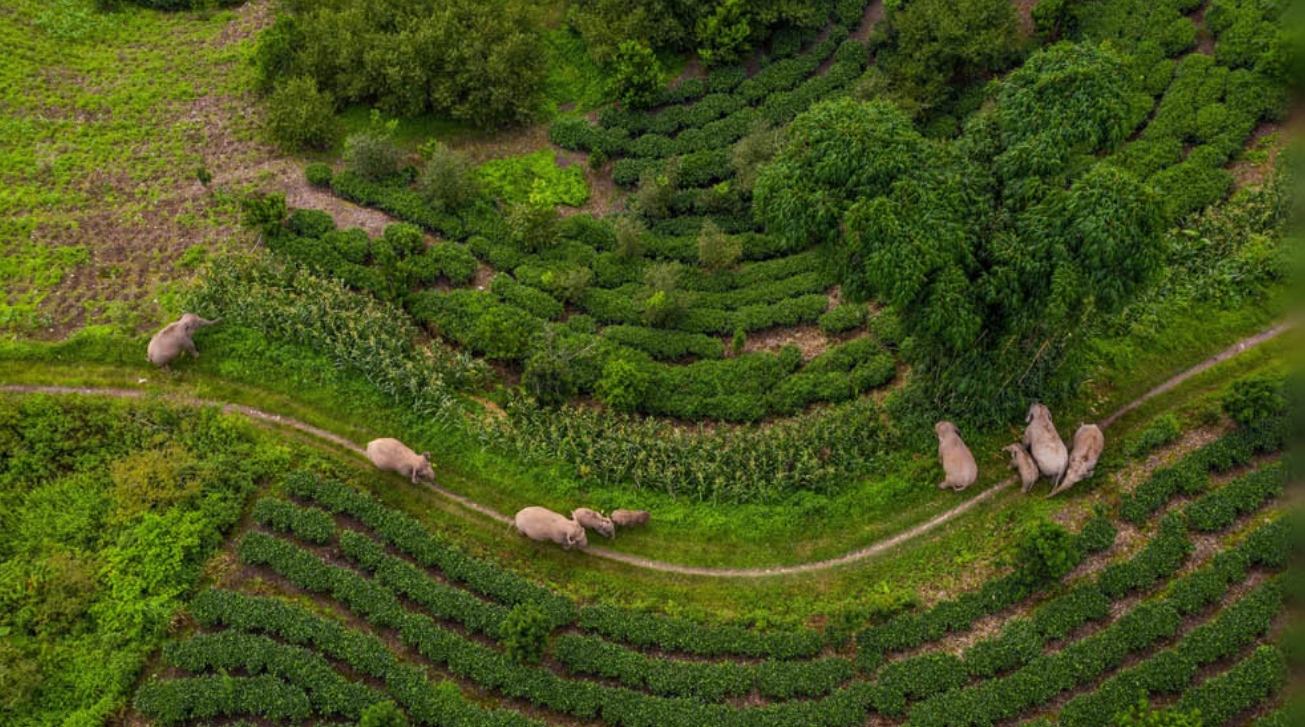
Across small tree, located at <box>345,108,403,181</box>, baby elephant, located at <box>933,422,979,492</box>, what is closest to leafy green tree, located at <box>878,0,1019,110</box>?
baby elephant, located at <box>933,422,979,492</box>

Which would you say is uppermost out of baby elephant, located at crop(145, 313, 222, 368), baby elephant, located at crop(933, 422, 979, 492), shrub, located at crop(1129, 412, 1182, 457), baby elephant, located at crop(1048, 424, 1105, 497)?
shrub, located at crop(1129, 412, 1182, 457)

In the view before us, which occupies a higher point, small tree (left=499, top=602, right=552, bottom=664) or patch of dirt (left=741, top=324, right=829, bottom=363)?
patch of dirt (left=741, top=324, right=829, bottom=363)

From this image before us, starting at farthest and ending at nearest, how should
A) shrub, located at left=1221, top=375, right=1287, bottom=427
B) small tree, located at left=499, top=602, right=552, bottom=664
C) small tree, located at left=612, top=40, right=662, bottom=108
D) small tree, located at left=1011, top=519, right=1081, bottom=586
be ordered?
1. small tree, located at left=612, top=40, right=662, bottom=108
2. shrub, located at left=1221, top=375, right=1287, bottom=427
3. small tree, located at left=1011, top=519, right=1081, bottom=586
4. small tree, located at left=499, top=602, right=552, bottom=664

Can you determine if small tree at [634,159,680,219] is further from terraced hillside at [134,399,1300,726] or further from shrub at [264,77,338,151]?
terraced hillside at [134,399,1300,726]

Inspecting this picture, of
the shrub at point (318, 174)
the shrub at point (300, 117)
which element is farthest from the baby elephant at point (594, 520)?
the shrub at point (300, 117)

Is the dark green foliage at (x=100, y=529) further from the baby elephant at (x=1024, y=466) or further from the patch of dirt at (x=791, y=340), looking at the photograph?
the baby elephant at (x=1024, y=466)

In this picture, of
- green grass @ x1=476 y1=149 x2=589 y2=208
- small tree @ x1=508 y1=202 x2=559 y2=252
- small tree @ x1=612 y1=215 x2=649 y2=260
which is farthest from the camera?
green grass @ x1=476 y1=149 x2=589 y2=208

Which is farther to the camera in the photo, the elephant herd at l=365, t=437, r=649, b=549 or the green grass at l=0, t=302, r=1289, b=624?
the elephant herd at l=365, t=437, r=649, b=549
